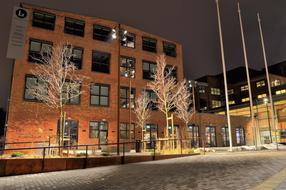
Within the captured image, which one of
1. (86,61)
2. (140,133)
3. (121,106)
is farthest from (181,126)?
(86,61)

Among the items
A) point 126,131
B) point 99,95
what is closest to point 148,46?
point 99,95

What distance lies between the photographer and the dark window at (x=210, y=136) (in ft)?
110

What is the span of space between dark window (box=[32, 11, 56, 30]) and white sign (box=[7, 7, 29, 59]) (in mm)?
15009

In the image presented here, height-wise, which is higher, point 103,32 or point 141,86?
point 103,32

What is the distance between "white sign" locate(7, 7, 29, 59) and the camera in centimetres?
905

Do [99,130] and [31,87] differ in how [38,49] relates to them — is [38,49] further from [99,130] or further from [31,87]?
[99,130]

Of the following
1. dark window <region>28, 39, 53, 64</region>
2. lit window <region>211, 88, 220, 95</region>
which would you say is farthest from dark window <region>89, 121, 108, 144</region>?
lit window <region>211, 88, 220, 95</region>

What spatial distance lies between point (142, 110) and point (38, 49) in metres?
12.5

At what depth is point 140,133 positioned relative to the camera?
1075 inches

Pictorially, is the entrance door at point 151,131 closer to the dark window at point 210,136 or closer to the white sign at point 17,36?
the dark window at point 210,136

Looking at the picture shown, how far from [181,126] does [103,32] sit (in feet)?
49.8

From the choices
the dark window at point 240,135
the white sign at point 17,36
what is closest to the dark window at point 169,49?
the dark window at point 240,135

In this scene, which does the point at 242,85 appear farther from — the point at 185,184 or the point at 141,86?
the point at 185,184

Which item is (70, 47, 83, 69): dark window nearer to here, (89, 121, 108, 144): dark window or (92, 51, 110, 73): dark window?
(92, 51, 110, 73): dark window
